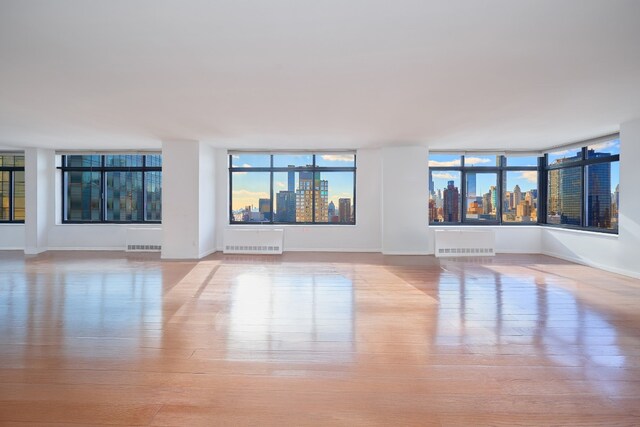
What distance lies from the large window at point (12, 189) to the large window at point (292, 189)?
5.30 meters

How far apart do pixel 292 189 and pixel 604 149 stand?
6.46 metres

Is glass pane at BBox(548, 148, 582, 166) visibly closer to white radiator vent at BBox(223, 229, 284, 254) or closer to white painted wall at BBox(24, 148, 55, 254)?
white radiator vent at BBox(223, 229, 284, 254)

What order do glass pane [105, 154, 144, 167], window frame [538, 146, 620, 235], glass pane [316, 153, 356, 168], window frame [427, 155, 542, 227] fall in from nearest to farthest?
window frame [538, 146, 620, 235] < window frame [427, 155, 542, 227] < glass pane [316, 153, 356, 168] < glass pane [105, 154, 144, 167]

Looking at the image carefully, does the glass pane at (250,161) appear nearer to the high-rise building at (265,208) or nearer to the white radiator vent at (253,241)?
the high-rise building at (265,208)

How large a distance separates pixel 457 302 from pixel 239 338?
8.39 feet

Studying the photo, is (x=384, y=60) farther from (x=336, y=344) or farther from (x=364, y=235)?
(x=364, y=235)

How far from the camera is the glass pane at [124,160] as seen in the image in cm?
A: 849

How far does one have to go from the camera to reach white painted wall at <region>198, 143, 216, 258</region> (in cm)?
727

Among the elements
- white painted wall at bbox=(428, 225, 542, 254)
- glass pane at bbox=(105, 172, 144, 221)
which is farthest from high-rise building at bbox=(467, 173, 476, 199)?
glass pane at bbox=(105, 172, 144, 221)

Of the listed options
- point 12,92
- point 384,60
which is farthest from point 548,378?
point 12,92

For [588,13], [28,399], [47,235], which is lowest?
[28,399]

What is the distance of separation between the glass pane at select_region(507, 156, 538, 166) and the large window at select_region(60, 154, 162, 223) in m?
8.63

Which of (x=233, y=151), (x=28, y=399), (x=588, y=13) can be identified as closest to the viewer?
(x=28, y=399)

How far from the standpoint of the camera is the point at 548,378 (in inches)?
91.2
